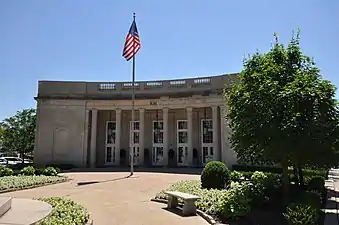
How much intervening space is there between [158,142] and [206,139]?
5.96m

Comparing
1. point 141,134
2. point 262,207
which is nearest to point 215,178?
point 262,207

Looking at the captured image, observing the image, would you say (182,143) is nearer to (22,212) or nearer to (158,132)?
(158,132)

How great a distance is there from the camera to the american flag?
27.4 metres

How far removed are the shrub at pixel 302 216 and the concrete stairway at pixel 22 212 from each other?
21.1 feet

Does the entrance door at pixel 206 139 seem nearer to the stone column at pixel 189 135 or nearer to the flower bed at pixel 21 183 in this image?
the stone column at pixel 189 135

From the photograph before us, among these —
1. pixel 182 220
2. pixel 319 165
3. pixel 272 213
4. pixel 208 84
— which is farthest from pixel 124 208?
pixel 208 84

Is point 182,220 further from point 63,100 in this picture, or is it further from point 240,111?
point 63,100

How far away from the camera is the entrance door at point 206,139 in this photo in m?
35.1

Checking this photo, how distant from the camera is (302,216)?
7824mm

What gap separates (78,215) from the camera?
8.97 metres

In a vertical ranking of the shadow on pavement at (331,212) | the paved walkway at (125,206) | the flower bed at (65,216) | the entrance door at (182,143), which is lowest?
the paved walkway at (125,206)

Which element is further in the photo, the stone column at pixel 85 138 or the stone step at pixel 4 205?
the stone column at pixel 85 138

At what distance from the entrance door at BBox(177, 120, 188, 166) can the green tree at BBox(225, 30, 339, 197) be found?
23.2 m

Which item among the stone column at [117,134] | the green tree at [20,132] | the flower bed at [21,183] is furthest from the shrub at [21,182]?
the green tree at [20,132]
